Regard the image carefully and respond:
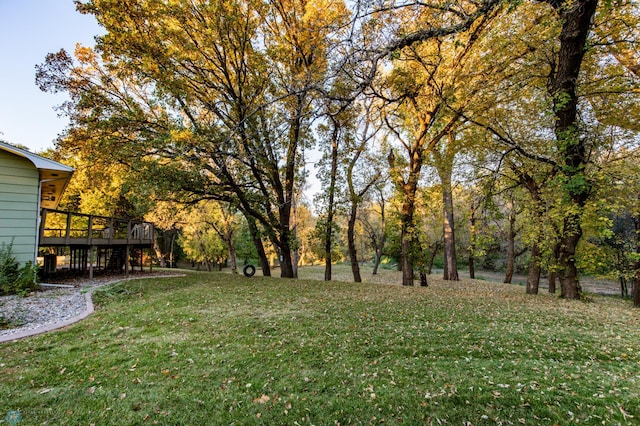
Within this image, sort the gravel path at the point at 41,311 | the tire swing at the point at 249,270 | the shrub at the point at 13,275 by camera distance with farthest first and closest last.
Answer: the tire swing at the point at 249,270
the shrub at the point at 13,275
the gravel path at the point at 41,311

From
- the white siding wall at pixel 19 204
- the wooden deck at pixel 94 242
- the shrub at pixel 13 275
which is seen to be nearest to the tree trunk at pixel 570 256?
the shrub at pixel 13 275

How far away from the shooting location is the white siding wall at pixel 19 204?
26.9 ft

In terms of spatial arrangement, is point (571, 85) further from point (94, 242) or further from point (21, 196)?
point (94, 242)

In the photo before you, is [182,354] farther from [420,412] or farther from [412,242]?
[412,242]

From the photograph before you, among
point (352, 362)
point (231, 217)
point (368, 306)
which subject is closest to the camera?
point (352, 362)

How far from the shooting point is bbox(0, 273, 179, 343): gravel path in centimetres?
492

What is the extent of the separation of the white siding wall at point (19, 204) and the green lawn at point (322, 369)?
5.02 metres

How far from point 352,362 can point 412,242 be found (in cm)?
953

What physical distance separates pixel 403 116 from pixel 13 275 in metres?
13.0

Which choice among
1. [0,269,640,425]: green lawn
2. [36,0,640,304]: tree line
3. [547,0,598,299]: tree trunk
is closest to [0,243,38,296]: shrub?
[36,0,640,304]: tree line

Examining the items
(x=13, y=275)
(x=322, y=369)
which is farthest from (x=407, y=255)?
(x=13, y=275)

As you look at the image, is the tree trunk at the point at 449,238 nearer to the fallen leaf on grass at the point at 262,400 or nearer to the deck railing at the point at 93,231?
the fallen leaf on grass at the point at 262,400

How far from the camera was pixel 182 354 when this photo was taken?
396cm

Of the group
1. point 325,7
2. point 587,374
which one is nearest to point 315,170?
point 325,7
